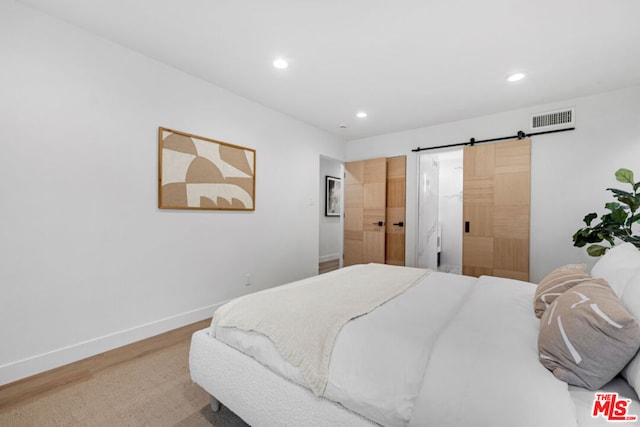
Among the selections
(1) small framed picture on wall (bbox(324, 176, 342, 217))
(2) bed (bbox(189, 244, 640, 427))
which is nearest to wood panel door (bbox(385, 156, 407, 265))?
(1) small framed picture on wall (bbox(324, 176, 342, 217))

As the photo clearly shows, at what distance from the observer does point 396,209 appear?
183 inches

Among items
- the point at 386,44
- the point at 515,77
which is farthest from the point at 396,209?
the point at 386,44

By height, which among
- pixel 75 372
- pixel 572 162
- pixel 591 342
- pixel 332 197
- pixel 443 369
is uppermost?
pixel 572 162

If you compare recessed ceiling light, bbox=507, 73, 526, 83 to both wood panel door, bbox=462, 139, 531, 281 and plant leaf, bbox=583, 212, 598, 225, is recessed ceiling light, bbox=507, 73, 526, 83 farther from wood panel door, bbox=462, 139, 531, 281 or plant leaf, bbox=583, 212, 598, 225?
plant leaf, bbox=583, 212, 598, 225

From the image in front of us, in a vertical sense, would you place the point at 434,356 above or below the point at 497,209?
below

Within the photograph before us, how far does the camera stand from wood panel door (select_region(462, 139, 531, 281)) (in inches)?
139

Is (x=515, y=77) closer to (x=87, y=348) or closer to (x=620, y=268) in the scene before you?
(x=620, y=268)

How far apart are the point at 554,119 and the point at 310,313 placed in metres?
3.90

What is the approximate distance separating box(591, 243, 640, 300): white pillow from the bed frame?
1.19m

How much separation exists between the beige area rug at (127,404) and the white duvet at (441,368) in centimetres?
53

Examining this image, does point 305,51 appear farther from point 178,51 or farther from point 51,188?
point 51,188

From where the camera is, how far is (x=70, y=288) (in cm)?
210

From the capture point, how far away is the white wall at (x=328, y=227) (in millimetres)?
6285

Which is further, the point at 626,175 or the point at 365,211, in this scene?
the point at 365,211
